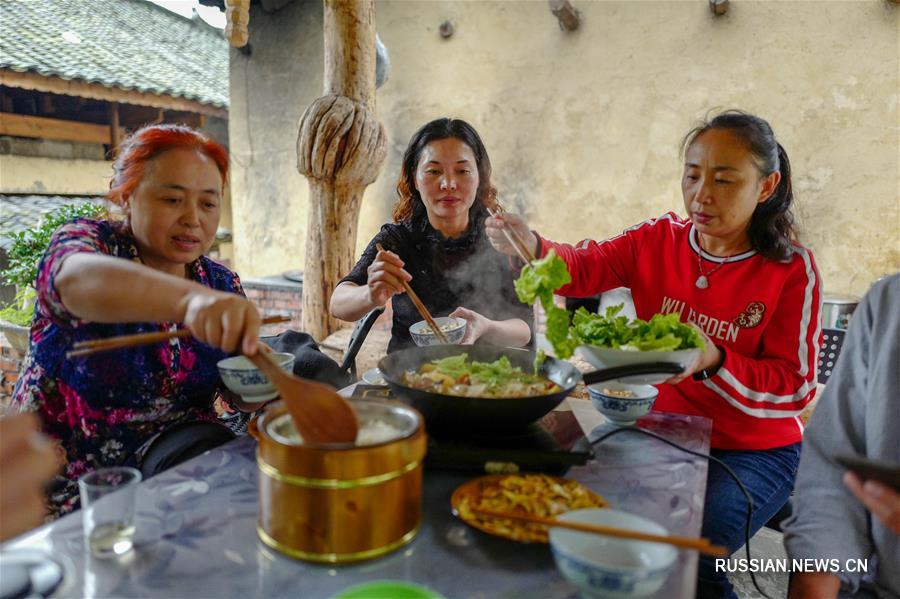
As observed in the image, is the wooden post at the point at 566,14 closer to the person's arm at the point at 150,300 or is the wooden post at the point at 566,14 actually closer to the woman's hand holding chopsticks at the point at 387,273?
the woman's hand holding chopsticks at the point at 387,273

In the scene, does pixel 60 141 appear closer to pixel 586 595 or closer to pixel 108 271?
pixel 108 271

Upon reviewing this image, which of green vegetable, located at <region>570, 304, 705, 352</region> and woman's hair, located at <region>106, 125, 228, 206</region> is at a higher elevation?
woman's hair, located at <region>106, 125, 228, 206</region>

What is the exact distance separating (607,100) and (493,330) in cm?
431

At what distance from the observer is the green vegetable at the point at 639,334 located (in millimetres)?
2025

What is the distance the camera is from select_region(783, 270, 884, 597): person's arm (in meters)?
1.77

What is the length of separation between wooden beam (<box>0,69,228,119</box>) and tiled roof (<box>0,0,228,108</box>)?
3.5 inches

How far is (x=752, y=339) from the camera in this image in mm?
2564

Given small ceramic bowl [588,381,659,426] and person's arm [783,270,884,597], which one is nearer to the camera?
person's arm [783,270,884,597]

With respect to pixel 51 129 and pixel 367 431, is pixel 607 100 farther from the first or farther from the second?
pixel 51 129

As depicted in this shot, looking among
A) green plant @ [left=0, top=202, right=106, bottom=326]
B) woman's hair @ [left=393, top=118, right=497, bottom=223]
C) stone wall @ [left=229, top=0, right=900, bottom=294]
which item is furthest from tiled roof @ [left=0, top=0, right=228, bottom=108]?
woman's hair @ [left=393, top=118, right=497, bottom=223]

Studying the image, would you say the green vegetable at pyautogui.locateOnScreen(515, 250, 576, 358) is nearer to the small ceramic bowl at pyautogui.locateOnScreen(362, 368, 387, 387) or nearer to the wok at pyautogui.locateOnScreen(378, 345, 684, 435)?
the wok at pyautogui.locateOnScreen(378, 345, 684, 435)

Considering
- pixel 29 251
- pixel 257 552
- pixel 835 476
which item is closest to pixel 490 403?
pixel 257 552

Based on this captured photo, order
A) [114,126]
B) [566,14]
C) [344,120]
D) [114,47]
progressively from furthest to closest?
[114,47]
[114,126]
[566,14]
[344,120]

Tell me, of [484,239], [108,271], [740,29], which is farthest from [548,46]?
[108,271]
